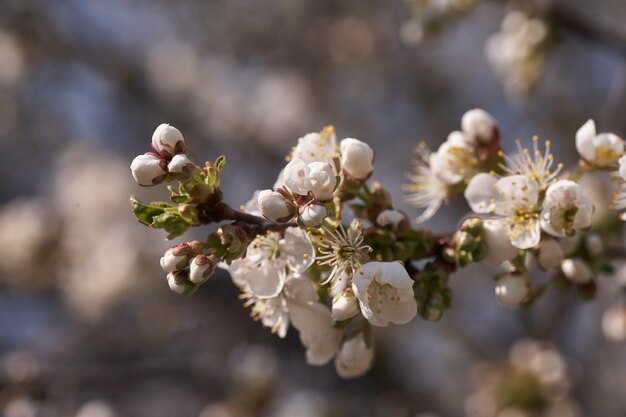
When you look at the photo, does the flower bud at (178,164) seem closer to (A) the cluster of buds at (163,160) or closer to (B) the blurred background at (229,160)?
(A) the cluster of buds at (163,160)

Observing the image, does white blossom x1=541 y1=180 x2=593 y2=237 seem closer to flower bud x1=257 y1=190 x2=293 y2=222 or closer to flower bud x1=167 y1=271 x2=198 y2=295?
flower bud x1=257 y1=190 x2=293 y2=222

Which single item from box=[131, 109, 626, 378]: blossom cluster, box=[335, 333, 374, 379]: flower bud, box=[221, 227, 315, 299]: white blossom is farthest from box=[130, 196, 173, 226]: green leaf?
box=[335, 333, 374, 379]: flower bud

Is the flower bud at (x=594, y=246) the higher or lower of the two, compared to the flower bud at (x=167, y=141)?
lower

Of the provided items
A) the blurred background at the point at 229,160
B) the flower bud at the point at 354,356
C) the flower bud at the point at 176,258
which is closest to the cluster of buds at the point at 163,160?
the flower bud at the point at 176,258

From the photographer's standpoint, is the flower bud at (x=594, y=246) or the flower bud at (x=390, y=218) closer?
the flower bud at (x=390, y=218)

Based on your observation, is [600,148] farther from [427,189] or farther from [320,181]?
[320,181]

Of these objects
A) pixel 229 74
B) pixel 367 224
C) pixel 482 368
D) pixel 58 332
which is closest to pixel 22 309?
pixel 58 332

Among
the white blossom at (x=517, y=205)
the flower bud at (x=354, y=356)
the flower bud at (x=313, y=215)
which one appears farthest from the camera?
the flower bud at (x=354, y=356)

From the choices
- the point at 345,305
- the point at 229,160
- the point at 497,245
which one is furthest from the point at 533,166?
the point at 229,160
